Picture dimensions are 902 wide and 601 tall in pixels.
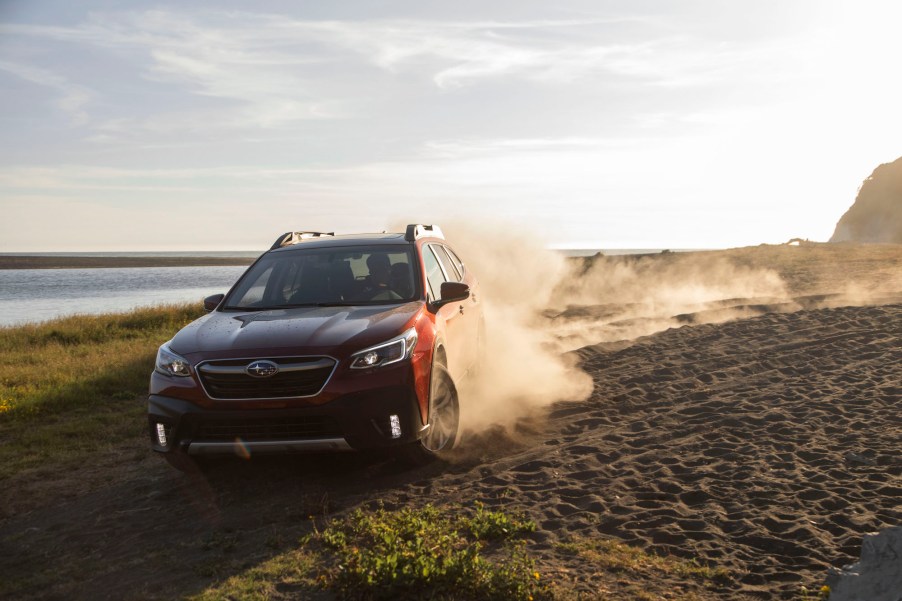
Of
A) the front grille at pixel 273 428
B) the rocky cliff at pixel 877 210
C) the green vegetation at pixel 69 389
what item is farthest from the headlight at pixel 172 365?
the rocky cliff at pixel 877 210

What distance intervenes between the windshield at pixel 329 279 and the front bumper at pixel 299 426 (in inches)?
52.7

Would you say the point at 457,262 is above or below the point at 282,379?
above

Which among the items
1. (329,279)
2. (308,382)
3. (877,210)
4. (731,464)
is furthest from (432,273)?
(877,210)

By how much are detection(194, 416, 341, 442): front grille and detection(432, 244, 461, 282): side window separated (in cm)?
309

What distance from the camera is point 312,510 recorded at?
544cm

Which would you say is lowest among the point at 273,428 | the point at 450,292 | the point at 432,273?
the point at 273,428

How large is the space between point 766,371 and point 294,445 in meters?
6.75

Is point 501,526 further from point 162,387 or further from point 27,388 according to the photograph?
point 27,388

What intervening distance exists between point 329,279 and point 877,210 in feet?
317

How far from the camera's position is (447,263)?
27.9ft

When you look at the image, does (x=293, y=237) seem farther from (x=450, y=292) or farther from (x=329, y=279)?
(x=450, y=292)

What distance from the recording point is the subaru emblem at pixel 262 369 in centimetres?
546

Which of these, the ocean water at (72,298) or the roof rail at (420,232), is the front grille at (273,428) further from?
the ocean water at (72,298)

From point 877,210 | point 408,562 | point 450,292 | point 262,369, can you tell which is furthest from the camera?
point 877,210
